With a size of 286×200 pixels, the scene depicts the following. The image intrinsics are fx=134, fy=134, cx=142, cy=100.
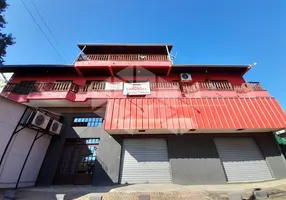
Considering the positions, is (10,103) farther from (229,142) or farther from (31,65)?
(229,142)

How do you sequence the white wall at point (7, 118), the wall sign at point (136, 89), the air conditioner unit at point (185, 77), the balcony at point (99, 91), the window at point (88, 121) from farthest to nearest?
the air conditioner unit at point (185, 77) → the wall sign at point (136, 89) → the balcony at point (99, 91) → the window at point (88, 121) → the white wall at point (7, 118)

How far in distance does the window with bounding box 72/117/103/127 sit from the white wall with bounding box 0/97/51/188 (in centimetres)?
216

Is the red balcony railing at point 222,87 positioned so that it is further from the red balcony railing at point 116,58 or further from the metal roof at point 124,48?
the metal roof at point 124,48

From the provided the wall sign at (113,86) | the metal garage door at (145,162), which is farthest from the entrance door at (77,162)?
the wall sign at (113,86)

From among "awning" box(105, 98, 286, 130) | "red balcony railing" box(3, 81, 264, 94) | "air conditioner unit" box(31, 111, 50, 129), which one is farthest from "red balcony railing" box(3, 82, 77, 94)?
"awning" box(105, 98, 286, 130)

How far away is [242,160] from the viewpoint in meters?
7.65

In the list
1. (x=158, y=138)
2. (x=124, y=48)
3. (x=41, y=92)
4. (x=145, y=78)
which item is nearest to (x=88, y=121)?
(x=41, y=92)

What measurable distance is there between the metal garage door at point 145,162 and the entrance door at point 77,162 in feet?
7.03

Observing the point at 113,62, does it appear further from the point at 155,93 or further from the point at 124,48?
the point at 155,93

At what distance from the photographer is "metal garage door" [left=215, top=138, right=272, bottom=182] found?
7262 mm

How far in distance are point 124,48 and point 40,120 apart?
10851 millimetres

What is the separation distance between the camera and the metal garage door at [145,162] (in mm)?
7168

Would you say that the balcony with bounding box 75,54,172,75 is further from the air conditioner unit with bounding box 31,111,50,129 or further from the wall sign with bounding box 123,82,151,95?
the air conditioner unit with bounding box 31,111,50,129

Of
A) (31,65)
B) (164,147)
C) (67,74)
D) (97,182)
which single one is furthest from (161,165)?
(31,65)
